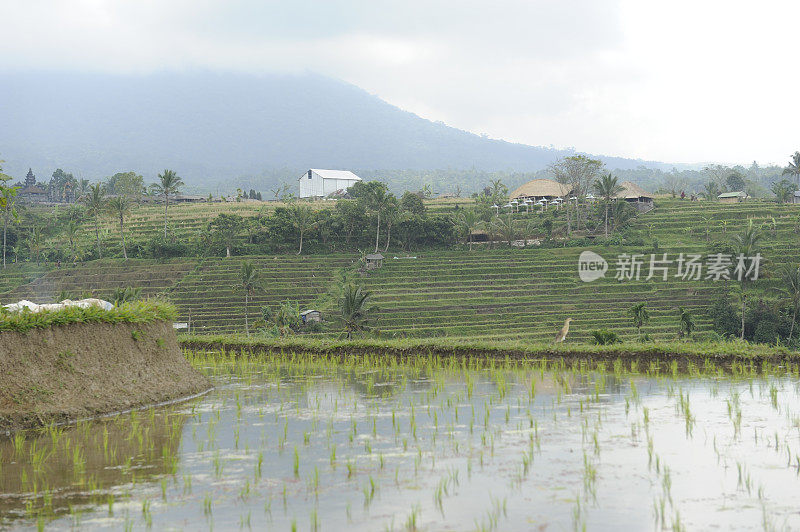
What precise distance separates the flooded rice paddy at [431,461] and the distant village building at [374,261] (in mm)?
35374

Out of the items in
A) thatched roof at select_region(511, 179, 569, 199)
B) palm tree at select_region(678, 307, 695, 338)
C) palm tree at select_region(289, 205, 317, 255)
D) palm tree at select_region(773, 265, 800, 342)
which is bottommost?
palm tree at select_region(678, 307, 695, 338)

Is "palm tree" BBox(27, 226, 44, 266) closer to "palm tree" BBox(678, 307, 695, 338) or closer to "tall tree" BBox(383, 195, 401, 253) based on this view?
"tall tree" BBox(383, 195, 401, 253)

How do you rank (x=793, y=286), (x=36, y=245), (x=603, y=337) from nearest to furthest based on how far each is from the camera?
(x=603, y=337) < (x=793, y=286) < (x=36, y=245)

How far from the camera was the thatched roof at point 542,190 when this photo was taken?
69694 millimetres

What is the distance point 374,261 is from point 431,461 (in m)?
40.6

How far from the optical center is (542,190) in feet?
233

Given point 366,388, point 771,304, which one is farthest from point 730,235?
point 366,388

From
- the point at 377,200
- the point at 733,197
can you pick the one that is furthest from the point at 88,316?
the point at 733,197

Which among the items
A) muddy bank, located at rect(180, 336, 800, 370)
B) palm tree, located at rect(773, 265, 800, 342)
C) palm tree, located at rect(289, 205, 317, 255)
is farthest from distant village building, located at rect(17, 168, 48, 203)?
muddy bank, located at rect(180, 336, 800, 370)

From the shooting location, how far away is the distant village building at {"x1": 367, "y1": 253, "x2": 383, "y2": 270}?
4659cm

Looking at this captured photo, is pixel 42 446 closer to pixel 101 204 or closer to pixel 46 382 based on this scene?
pixel 46 382

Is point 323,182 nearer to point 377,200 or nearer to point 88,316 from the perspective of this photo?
point 377,200

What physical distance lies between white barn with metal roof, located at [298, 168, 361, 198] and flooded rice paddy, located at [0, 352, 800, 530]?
83.8 m

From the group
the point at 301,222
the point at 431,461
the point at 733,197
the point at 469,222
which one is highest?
the point at 733,197
